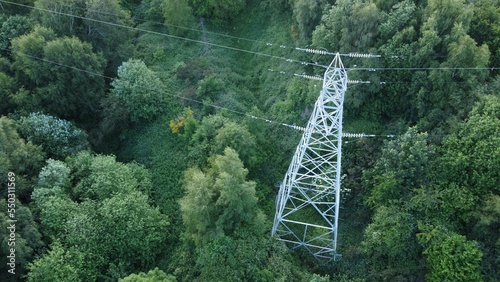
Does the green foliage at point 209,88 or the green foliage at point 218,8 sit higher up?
the green foliage at point 218,8

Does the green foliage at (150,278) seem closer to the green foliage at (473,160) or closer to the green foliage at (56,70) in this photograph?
the green foliage at (473,160)

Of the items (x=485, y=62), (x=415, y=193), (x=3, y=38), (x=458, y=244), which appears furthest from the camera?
(x=3, y=38)

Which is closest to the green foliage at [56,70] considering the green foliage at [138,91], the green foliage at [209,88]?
the green foliage at [138,91]

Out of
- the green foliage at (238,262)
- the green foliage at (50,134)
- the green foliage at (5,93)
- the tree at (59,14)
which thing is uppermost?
the tree at (59,14)

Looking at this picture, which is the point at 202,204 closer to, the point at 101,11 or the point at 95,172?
the point at 95,172

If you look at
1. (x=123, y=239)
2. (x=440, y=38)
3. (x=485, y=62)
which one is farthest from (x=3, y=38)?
(x=485, y=62)

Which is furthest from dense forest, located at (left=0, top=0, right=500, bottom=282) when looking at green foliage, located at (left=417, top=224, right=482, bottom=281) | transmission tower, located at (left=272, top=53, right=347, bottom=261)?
transmission tower, located at (left=272, top=53, right=347, bottom=261)
